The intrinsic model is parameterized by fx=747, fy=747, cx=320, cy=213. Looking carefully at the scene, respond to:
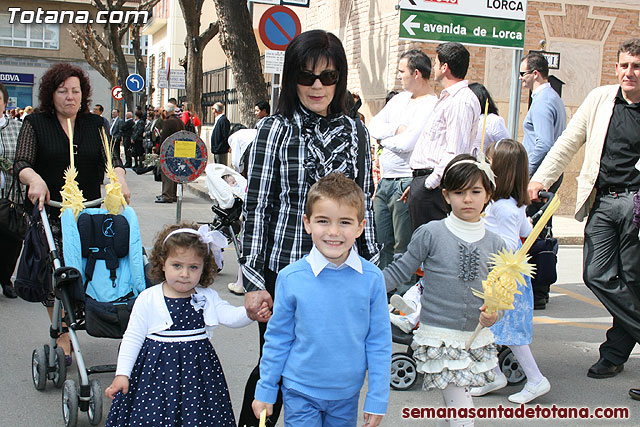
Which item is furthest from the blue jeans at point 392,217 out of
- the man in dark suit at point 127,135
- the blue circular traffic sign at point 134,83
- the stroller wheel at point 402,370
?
the blue circular traffic sign at point 134,83

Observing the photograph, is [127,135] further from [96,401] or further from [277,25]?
[96,401]

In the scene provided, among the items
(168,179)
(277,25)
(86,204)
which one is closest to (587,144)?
(86,204)

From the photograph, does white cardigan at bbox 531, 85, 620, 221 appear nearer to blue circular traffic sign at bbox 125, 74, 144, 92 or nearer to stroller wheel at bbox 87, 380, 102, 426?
stroller wheel at bbox 87, 380, 102, 426

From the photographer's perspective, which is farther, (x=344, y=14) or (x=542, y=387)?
(x=344, y=14)

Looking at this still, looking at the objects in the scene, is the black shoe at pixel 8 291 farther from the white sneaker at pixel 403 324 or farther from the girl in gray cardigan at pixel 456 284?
the girl in gray cardigan at pixel 456 284

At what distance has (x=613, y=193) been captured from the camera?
16.6ft

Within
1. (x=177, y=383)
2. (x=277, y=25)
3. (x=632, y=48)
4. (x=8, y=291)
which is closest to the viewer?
(x=177, y=383)

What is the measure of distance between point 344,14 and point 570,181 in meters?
5.87

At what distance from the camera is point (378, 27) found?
14242mm

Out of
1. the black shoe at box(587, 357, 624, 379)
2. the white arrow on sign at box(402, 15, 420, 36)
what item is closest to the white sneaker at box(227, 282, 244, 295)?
the white arrow on sign at box(402, 15, 420, 36)

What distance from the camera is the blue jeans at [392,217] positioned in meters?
6.07

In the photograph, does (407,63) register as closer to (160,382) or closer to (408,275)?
(408,275)

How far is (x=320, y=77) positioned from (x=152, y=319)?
4.59ft

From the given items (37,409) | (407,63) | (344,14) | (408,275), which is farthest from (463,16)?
(344,14)
